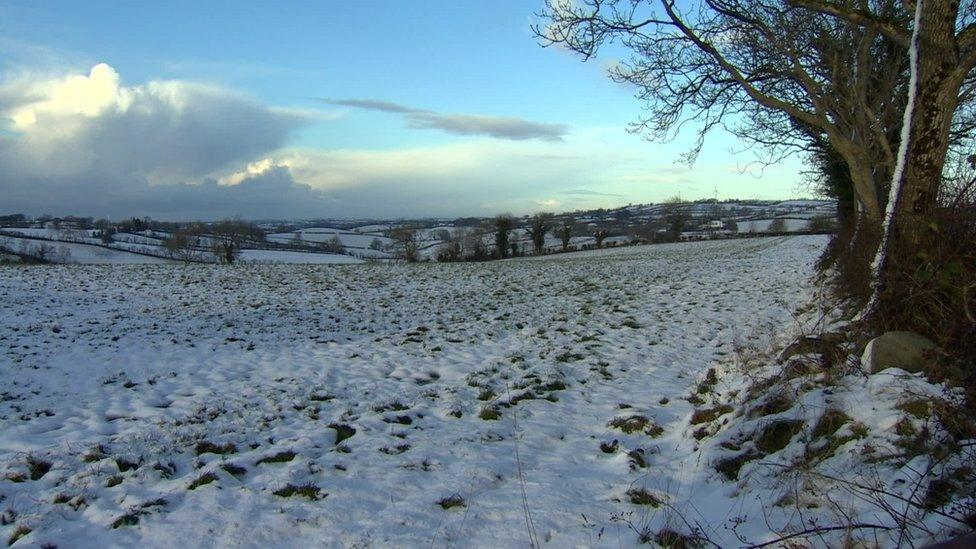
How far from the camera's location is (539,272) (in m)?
22.4

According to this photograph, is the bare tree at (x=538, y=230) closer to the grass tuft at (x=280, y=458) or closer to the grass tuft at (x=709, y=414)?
the grass tuft at (x=709, y=414)

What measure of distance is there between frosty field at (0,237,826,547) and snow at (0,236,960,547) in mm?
26

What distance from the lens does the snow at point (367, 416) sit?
155 inches

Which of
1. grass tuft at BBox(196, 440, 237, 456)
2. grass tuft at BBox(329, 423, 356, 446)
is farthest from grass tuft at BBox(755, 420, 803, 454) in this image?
grass tuft at BBox(196, 440, 237, 456)

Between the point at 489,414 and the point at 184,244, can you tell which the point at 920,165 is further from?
the point at 184,244

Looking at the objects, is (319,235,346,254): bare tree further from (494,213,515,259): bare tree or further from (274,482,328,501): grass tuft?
(274,482,328,501): grass tuft

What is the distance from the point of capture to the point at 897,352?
4.87 m

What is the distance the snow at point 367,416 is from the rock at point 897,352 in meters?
0.46

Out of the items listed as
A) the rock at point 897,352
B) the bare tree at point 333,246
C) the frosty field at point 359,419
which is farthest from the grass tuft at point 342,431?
the bare tree at point 333,246

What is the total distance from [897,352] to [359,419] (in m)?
5.19

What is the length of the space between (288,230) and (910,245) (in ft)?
386

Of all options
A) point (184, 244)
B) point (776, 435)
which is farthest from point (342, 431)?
point (184, 244)

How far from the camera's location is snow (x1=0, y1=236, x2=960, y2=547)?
12.9 ft

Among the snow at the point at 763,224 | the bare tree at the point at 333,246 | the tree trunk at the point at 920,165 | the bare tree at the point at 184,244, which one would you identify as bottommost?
the bare tree at the point at 333,246
